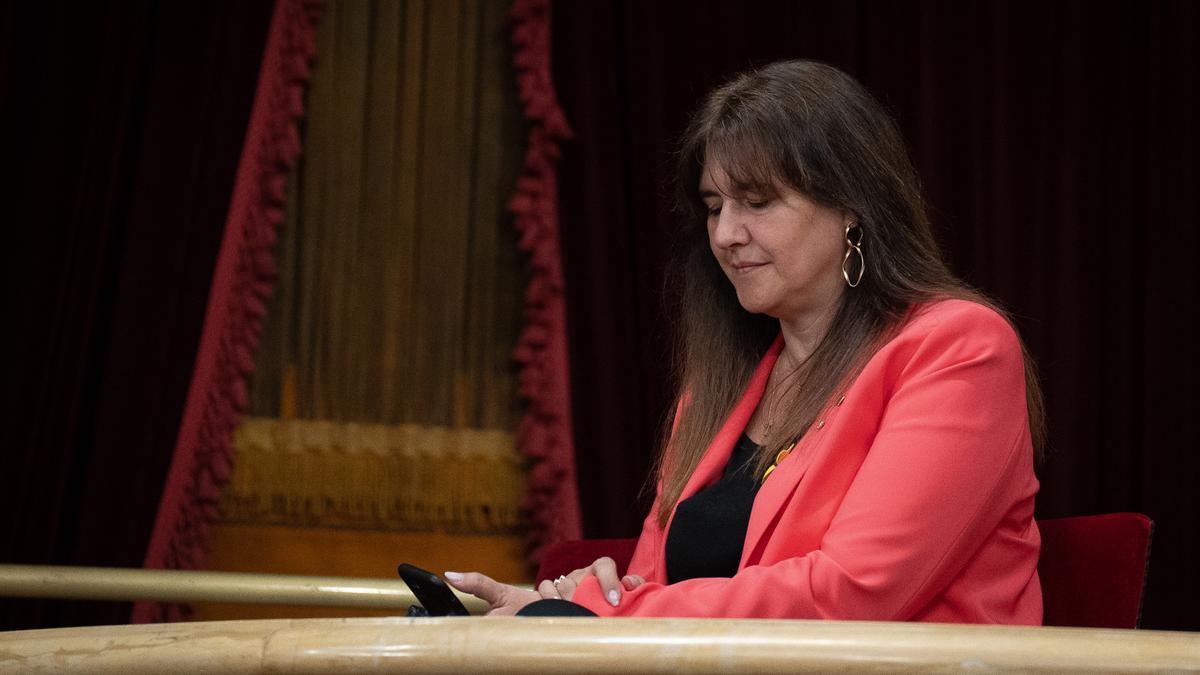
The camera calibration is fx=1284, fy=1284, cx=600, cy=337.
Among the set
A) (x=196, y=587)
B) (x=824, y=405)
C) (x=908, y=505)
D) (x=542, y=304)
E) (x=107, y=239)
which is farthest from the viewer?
(x=542, y=304)

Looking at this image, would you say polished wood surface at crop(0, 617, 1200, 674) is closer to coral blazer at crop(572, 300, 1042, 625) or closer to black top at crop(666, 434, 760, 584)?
coral blazer at crop(572, 300, 1042, 625)

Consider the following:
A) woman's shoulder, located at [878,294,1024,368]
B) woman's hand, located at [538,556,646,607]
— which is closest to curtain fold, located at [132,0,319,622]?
woman's hand, located at [538,556,646,607]

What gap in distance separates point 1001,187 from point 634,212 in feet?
2.60

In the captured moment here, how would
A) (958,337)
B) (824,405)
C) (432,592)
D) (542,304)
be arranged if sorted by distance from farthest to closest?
(542,304) < (824,405) < (958,337) < (432,592)

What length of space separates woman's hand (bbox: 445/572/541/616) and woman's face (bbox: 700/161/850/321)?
459 millimetres

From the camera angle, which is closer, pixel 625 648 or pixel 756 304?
pixel 625 648

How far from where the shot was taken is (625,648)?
74 cm

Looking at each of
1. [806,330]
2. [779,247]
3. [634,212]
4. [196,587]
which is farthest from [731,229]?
[634,212]

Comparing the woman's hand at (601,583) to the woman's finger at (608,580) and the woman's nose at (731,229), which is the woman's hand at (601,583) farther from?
the woman's nose at (731,229)

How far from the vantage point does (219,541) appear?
272cm

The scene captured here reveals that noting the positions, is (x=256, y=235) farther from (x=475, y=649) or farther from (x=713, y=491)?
(x=475, y=649)

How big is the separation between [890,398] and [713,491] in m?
0.31

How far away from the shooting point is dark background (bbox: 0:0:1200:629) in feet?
8.48

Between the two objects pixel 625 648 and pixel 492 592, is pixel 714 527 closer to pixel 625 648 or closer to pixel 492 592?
pixel 492 592
